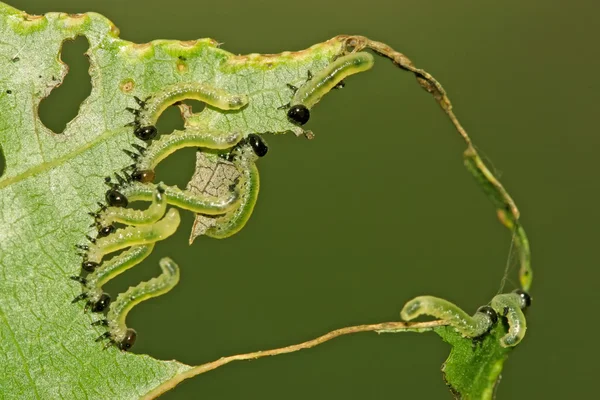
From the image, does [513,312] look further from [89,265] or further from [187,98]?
[89,265]

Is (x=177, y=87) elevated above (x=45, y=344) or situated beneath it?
elevated above

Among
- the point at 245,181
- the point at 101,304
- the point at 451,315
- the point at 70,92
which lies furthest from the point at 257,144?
the point at 451,315

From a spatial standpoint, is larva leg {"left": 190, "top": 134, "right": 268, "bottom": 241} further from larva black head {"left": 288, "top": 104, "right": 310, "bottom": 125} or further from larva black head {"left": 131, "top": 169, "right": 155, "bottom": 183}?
larva black head {"left": 131, "top": 169, "right": 155, "bottom": 183}

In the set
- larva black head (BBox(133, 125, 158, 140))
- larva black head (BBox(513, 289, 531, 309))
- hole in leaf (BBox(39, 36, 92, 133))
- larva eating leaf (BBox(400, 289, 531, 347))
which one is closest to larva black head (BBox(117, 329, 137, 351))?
larva black head (BBox(133, 125, 158, 140))

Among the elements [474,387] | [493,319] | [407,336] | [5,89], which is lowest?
[474,387]

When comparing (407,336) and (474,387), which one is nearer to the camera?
(474,387)

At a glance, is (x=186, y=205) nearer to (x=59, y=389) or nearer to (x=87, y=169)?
(x=87, y=169)

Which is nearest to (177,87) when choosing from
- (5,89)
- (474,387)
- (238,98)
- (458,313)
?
(238,98)
